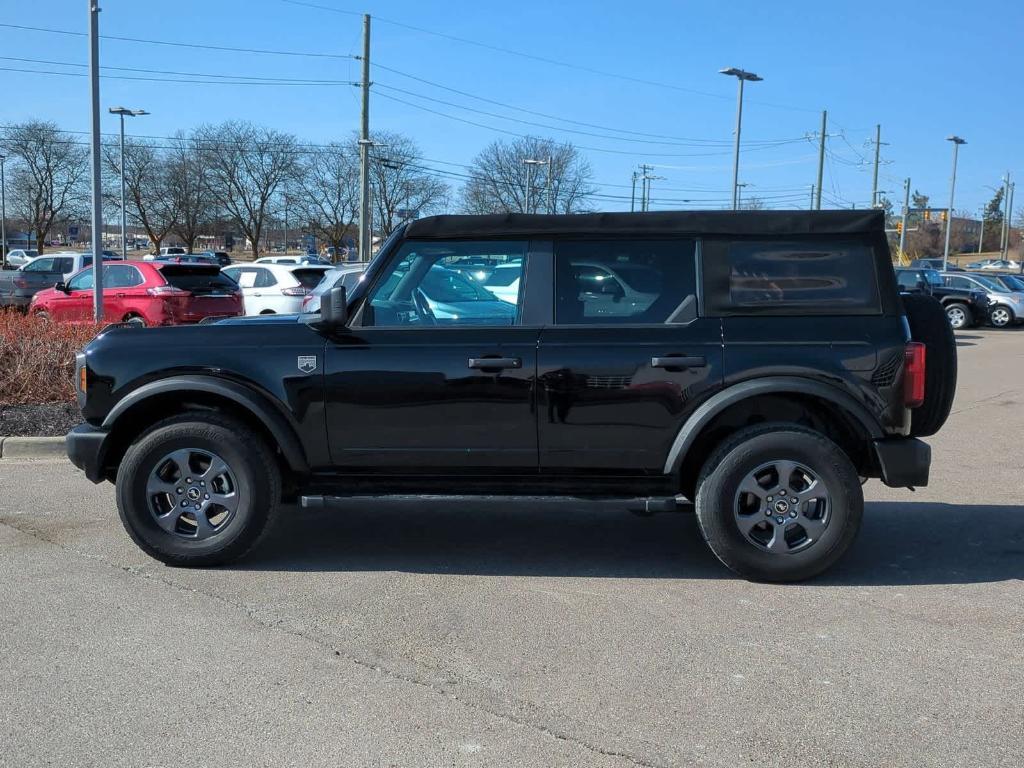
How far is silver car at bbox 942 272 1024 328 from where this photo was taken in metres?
30.1

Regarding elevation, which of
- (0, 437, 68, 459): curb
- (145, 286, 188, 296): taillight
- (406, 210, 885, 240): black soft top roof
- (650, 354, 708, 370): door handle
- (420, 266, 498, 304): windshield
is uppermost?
(406, 210, 885, 240): black soft top roof

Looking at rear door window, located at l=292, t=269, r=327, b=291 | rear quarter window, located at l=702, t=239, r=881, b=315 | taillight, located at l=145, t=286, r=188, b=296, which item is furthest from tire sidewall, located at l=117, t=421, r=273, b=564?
rear door window, located at l=292, t=269, r=327, b=291

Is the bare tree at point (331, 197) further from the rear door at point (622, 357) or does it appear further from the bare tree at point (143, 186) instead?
the rear door at point (622, 357)

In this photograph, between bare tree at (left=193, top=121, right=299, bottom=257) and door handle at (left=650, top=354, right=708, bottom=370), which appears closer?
door handle at (left=650, top=354, right=708, bottom=370)

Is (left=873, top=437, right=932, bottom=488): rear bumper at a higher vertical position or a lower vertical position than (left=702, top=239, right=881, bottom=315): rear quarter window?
lower

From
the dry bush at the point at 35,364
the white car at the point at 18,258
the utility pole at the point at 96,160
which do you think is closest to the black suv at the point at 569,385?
the dry bush at the point at 35,364

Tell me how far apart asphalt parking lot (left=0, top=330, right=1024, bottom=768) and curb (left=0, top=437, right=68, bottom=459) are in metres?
1.86

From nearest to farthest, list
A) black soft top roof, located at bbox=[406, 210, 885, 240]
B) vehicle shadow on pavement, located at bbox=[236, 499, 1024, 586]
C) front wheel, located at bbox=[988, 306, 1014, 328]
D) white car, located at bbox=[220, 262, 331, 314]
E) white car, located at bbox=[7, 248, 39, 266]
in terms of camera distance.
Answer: black soft top roof, located at bbox=[406, 210, 885, 240], vehicle shadow on pavement, located at bbox=[236, 499, 1024, 586], white car, located at bbox=[220, 262, 331, 314], front wheel, located at bbox=[988, 306, 1014, 328], white car, located at bbox=[7, 248, 39, 266]

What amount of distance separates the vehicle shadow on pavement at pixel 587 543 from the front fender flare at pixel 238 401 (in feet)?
1.42

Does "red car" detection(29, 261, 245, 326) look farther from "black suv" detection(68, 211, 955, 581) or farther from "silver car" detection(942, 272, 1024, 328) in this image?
"silver car" detection(942, 272, 1024, 328)

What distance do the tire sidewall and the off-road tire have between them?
3471mm

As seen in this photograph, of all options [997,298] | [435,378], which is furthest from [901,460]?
[997,298]

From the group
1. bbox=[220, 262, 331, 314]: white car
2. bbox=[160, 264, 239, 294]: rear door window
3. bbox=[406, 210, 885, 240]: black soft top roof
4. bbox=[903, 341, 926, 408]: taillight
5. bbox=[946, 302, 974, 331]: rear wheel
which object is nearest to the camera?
bbox=[903, 341, 926, 408]: taillight

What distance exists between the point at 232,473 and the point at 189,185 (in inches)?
2585
